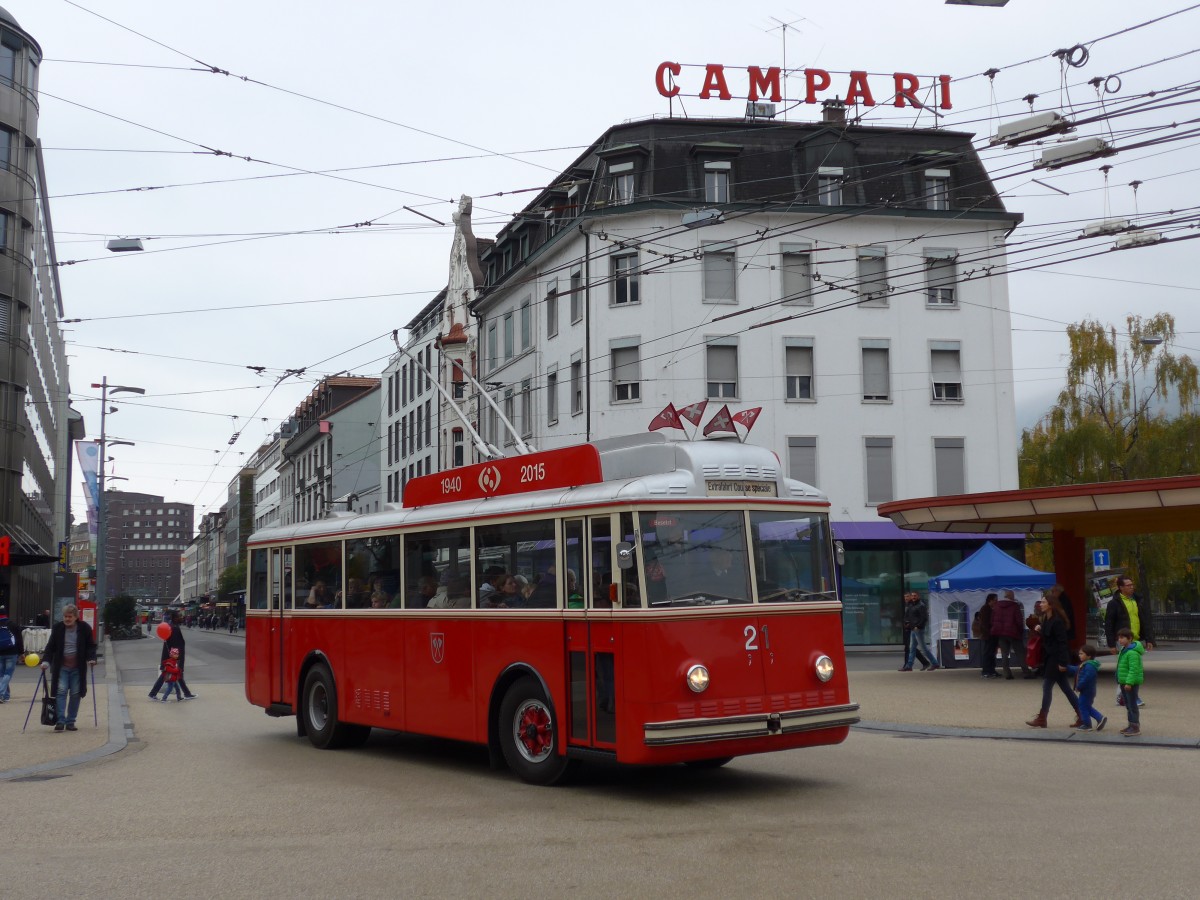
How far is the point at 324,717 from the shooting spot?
52.4 ft

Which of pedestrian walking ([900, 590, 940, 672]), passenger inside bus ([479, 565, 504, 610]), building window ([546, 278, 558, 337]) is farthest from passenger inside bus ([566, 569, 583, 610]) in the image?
building window ([546, 278, 558, 337])

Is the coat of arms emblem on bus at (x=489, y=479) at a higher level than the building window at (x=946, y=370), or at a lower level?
lower

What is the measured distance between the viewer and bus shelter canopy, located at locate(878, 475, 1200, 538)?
22375mm

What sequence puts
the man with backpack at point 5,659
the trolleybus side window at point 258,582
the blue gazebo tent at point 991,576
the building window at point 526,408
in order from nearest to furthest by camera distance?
the trolleybus side window at point 258,582 < the man with backpack at point 5,659 < the blue gazebo tent at point 991,576 < the building window at point 526,408

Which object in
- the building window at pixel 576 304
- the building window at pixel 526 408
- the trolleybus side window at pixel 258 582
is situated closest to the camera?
the trolleybus side window at pixel 258 582

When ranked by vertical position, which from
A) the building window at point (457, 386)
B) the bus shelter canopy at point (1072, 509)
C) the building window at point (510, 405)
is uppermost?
the building window at point (457, 386)

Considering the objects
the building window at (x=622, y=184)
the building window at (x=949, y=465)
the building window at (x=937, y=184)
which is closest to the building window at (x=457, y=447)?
the building window at (x=622, y=184)

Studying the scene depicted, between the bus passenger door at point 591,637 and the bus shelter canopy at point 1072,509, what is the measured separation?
13569 millimetres

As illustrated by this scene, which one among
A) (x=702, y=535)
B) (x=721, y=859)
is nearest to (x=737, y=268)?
(x=702, y=535)

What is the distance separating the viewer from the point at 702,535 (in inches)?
441

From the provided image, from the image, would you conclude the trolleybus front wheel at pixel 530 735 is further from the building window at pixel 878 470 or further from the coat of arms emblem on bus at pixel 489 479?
the building window at pixel 878 470

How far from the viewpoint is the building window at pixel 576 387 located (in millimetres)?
42938

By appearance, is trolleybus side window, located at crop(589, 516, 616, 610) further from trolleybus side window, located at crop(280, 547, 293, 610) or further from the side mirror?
trolleybus side window, located at crop(280, 547, 293, 610)

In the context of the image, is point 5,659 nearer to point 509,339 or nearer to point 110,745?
point 110,745
